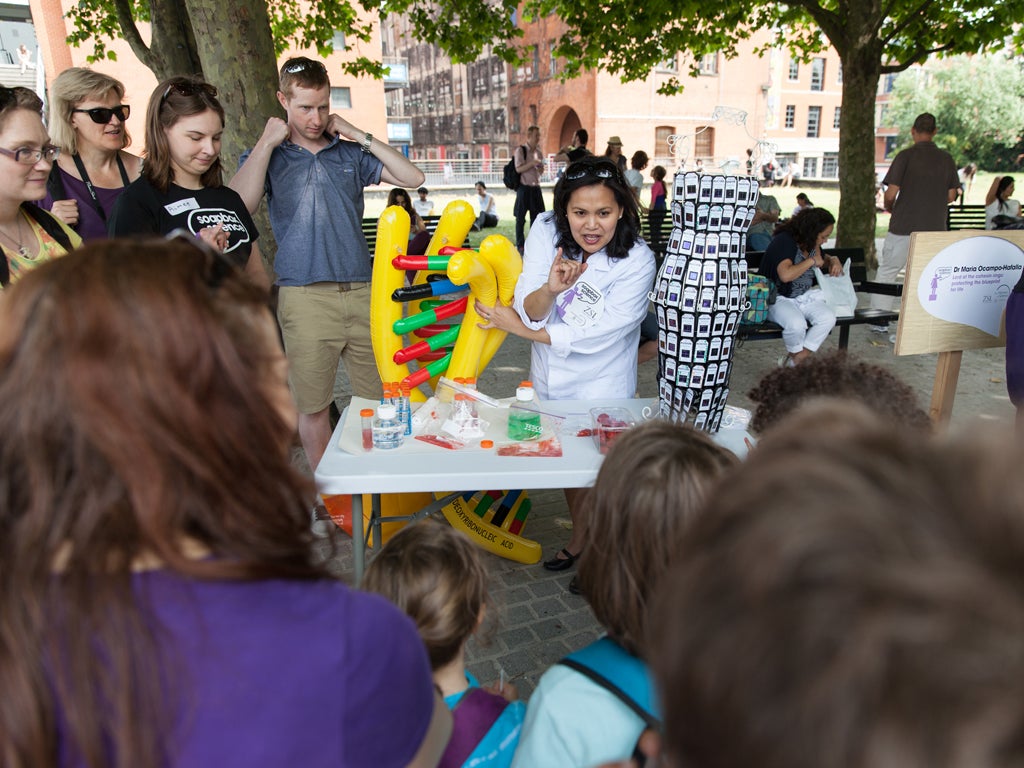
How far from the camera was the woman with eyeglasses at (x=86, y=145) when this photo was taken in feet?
9.12

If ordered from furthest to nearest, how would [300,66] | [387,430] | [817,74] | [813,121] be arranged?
[813,121]
[817,74]
[300,66]
[387,430]

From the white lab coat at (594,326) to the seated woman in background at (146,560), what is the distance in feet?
6.26

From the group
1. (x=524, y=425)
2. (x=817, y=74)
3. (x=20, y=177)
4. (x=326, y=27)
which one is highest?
(x=817, y=74)

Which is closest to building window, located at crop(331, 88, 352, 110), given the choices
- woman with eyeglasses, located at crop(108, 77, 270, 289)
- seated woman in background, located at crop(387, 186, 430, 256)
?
seated woman in background, located at crop(387, 186, 430, 256)

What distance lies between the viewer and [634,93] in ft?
96.3

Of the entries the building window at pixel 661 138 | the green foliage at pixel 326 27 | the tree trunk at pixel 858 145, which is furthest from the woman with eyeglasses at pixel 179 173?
the building window at pixel 661 138

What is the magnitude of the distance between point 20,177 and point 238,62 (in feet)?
6.87

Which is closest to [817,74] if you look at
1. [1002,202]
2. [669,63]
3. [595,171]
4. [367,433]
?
[669,63]

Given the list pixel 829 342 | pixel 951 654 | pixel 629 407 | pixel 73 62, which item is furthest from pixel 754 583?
pixel 73 62

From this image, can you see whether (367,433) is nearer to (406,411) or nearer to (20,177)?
(406,411)

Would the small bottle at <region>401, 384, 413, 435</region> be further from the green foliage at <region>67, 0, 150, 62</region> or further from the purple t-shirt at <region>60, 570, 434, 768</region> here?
the green foliage at <region>67, 0, 150, 62</region>

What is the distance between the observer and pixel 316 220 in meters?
2.92

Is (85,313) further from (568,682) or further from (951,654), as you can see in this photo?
(568,682)

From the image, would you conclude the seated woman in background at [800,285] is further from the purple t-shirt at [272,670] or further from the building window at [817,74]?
the building window at [817,74]
